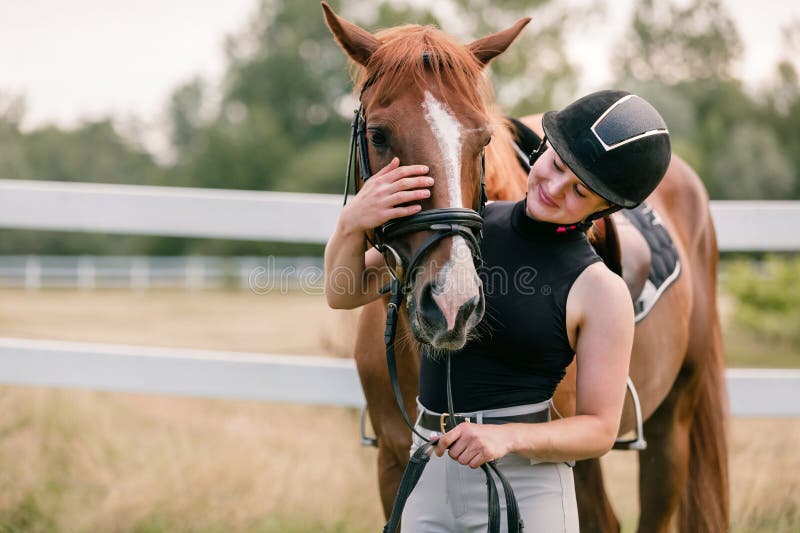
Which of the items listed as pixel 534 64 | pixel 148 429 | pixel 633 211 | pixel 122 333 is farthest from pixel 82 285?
pixel 633 211

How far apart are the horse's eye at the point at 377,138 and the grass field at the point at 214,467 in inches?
82.5

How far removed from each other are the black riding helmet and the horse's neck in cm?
50

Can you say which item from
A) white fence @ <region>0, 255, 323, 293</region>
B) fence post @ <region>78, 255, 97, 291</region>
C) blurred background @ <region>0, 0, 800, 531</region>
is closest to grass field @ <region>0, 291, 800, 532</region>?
blurred background @ <region>0, 0, 800, 531</region>

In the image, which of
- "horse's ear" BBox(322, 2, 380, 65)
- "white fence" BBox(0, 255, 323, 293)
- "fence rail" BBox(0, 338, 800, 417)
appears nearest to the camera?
"horse's ear" BBox(322, 2, 380, 65)

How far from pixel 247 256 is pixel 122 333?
13886mm

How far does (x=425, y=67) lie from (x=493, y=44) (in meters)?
0.36

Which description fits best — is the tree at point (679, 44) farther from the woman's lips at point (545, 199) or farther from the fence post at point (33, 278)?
the woman's lips at point (545, 199)

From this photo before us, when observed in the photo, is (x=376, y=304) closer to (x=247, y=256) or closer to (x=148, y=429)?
(x=148, y=429)

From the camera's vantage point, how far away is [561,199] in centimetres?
167

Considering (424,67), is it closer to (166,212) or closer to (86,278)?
(166,212)

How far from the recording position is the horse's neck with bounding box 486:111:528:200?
227cm

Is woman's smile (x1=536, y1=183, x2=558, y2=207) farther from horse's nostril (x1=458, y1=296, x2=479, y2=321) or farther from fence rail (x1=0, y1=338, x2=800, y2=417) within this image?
fence rail (x1=0, y1=338, x2=800, y2=417)

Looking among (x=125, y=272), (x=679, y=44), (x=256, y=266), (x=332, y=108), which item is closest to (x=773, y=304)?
(x=256, y=266)

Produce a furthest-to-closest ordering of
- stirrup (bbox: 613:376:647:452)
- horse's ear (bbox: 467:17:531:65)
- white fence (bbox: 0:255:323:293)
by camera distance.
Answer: white fence (bbox: 0:255:323:293) < stirrup (bbox: 613:376:647:452) < horse's ear (bbox: 467:17:531:65)
